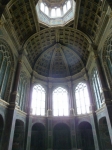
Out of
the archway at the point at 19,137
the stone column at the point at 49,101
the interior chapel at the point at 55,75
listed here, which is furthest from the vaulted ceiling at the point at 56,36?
the archway at the point at 19,137

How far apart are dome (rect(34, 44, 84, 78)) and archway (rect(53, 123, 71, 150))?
11.8 m

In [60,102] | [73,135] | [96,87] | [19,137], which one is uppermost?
[96,87]

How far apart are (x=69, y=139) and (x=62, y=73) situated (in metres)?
14.8

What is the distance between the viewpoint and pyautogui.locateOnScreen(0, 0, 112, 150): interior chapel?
670 inches

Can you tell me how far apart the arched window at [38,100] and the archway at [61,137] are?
431cm

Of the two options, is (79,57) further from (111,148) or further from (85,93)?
(111,148)

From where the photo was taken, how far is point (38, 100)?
25.8 metres

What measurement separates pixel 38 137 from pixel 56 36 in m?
20.6

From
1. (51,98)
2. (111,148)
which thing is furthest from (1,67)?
(111,148)

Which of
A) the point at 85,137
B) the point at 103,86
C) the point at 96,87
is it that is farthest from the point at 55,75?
the point at 85,137

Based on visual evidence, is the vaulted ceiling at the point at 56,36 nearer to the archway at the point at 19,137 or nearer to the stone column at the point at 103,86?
the stone column at the point at 103,86

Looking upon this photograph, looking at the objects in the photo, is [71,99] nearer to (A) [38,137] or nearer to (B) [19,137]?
(A) [38,137]

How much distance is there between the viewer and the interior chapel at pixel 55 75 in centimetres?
1702

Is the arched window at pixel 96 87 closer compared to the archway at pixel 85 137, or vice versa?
the arched window at pixel 96 87
